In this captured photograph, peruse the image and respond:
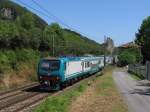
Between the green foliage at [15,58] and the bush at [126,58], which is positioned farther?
the bush at [126,58]

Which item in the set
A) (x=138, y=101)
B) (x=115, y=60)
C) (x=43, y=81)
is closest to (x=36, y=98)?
(x=43, y=81)

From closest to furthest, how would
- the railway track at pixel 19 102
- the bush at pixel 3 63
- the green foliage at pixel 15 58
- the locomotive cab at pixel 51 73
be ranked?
1. the railway track at pixel 19 102
2. the locomotive cab at pixel 51 73
3. the bush at pixel 3 63
4. the green foliage at pixel 15 58

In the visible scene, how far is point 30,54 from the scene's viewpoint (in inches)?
2056

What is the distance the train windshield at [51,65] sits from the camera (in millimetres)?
35875

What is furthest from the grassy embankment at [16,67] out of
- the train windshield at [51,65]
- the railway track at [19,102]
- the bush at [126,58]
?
the bush at [126,58]

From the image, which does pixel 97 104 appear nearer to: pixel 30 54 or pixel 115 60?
pixel 30 54

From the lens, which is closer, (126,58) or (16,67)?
(16,67)

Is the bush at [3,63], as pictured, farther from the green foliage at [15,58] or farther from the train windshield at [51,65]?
the train windshield at [51,65]

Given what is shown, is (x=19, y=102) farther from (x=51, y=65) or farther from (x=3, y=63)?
(x=3, y=63)

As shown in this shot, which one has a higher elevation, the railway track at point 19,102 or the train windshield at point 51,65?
the train windshield at point 51,65

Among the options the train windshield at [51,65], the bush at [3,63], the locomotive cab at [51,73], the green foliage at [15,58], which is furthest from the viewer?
the green foliage at [15,58]

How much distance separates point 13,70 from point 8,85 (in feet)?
14.4

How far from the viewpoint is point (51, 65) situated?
36.0m

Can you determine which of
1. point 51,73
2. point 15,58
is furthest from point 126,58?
point 51,73
